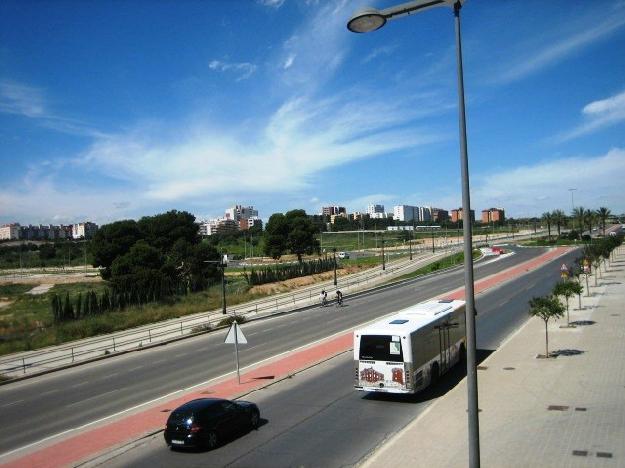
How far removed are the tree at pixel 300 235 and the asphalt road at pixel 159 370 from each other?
184 feet

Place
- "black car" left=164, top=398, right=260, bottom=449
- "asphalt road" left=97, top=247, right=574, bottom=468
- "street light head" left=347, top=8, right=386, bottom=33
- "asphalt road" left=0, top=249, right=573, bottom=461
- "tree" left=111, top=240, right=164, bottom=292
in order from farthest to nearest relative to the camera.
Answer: "tree" left=111, top=240, right=164, bottom=292, "asphalt road" left=0, top=249, right=573, bottom=461, "black car" left=164, top=398, right=260, bottom=449, "asphalt road" left=97, top=247, right=574, bottom=468, "street light head" left=347, top=8, right=386, bottom=33

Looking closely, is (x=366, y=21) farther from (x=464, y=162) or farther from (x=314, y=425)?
(x=314, y=425)

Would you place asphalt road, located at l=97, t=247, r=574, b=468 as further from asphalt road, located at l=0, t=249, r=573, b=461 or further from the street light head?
the street light head

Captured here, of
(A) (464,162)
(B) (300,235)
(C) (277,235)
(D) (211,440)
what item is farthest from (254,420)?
(C) (277,235)

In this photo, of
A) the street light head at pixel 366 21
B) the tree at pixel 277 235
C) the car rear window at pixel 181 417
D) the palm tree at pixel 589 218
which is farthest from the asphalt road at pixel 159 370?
the palm tree at pixel 589 218

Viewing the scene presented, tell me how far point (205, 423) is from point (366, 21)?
9580 millimetres

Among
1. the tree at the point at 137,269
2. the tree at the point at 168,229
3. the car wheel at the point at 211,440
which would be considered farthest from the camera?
the tree at the point at 168,229

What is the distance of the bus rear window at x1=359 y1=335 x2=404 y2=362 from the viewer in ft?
52.4

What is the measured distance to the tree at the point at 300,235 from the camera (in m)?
99.8

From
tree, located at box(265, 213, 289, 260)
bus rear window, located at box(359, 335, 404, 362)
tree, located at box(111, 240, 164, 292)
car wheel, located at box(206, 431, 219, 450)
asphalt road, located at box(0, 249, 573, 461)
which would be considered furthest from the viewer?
tree, located at box(265, 213, 289, 260)

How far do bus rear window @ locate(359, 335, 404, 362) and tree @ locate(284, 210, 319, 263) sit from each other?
82889 mm

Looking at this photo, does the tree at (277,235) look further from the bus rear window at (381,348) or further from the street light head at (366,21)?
the street light head at (366,21)

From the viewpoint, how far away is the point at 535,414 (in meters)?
13.8

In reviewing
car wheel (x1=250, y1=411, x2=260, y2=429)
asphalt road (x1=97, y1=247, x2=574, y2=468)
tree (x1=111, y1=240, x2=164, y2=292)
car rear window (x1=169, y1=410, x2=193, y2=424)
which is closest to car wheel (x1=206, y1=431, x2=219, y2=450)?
asphalt road (x1=97, y1=247, x2=574, y2=468)
